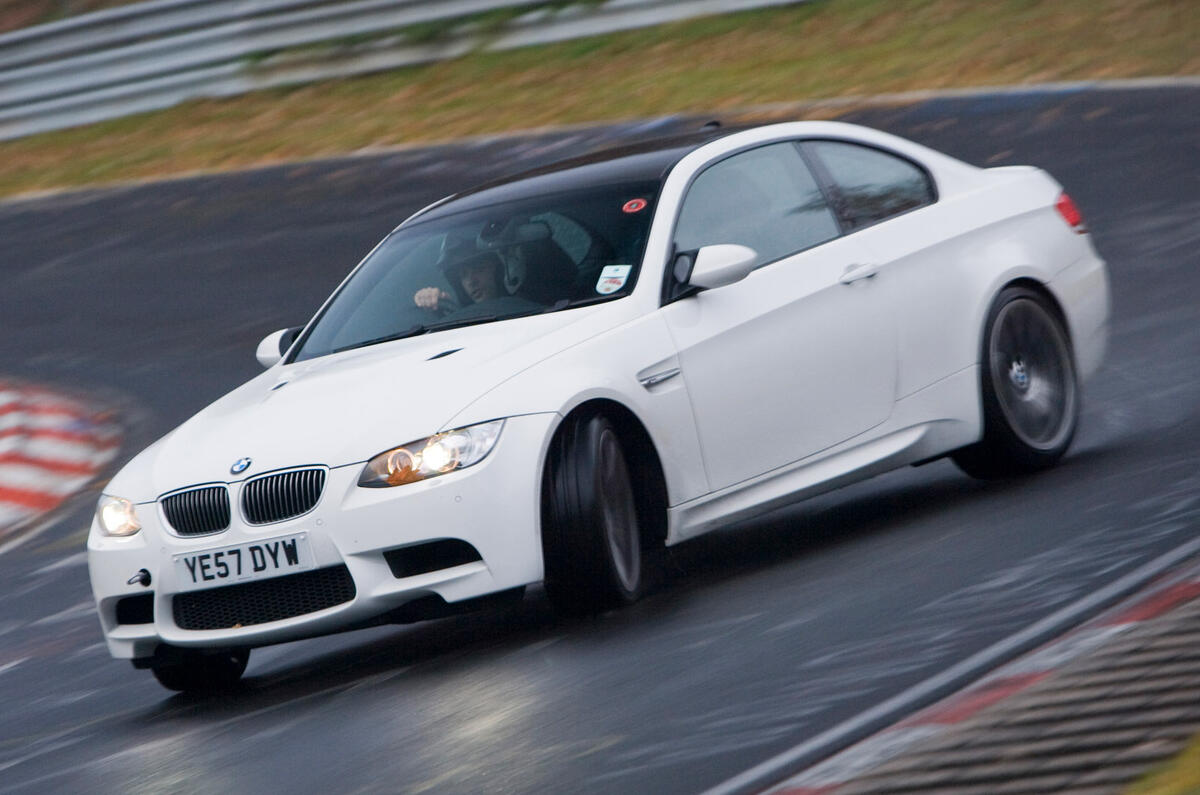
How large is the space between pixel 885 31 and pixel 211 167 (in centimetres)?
614

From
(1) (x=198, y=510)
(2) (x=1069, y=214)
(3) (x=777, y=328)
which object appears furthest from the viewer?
(2) (x=1069, y=214)

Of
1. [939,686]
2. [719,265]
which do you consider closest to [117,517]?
[719,265]

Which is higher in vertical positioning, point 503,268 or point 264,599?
point 503,268

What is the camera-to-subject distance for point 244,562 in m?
6.30

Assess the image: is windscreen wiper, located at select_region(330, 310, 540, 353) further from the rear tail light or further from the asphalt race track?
the rear tail light

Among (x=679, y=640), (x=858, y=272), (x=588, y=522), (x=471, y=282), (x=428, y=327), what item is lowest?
(x=679, y=640)

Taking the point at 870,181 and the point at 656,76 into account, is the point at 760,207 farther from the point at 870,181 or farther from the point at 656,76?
the point at 656,76

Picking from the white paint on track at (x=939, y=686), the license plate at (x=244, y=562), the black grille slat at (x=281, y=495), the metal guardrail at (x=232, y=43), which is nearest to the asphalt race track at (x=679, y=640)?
the white paint on track at (x=939, y=686)

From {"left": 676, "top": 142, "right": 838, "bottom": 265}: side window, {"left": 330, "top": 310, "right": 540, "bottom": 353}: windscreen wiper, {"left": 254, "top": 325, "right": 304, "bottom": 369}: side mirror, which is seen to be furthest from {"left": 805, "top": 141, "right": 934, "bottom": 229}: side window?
{"left": 254, "top": 325, "right": 304, "bottom": 369}: side mirror

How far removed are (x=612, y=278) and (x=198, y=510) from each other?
1.59 meters

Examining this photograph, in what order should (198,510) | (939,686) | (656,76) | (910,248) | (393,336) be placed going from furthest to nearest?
(656,76)
(910,248)
(393,336)
(198,510)
(939,686)

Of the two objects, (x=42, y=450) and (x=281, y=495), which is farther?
(x=42, y=450)

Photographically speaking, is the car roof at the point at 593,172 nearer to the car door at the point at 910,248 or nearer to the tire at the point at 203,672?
the car door at the point at 910,248

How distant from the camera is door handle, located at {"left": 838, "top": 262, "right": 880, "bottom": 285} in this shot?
752 cm
